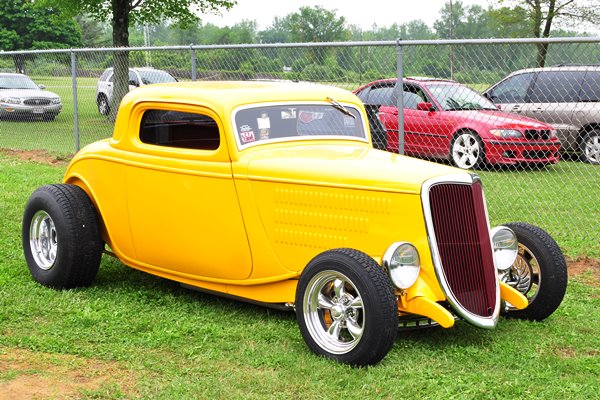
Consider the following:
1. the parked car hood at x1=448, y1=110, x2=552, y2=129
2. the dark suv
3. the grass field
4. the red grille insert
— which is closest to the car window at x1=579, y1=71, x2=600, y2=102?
the dark suv

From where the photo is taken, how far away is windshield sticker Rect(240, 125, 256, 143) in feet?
18.6

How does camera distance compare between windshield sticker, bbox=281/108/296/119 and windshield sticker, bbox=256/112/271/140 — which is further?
windshield sticker, bbox=281/108/296/119

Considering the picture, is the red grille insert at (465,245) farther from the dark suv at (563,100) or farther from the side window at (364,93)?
the dark suv at (563,100)

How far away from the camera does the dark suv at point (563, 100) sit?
10.7m

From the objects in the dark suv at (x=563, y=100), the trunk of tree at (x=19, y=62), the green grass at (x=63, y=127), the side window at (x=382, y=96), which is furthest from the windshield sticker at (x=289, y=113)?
the trunk of tree at (x=19, y=62)

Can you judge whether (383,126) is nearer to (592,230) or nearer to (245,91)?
(592,230)

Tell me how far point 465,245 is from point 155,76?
9375 mm

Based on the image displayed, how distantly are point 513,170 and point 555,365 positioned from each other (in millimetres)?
4469

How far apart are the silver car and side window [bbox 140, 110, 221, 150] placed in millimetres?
9566

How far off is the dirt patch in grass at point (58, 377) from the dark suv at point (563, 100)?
6993mm

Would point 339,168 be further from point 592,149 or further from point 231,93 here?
point 592,149

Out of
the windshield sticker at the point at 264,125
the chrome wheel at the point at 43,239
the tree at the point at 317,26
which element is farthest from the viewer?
the tree at the point at 317,26

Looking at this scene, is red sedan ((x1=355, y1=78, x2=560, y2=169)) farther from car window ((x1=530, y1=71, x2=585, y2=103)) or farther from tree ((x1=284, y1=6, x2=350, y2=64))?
tree ((x1=284, y1=6, x2=350, y2=64))

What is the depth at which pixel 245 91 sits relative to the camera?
19.4 feet
